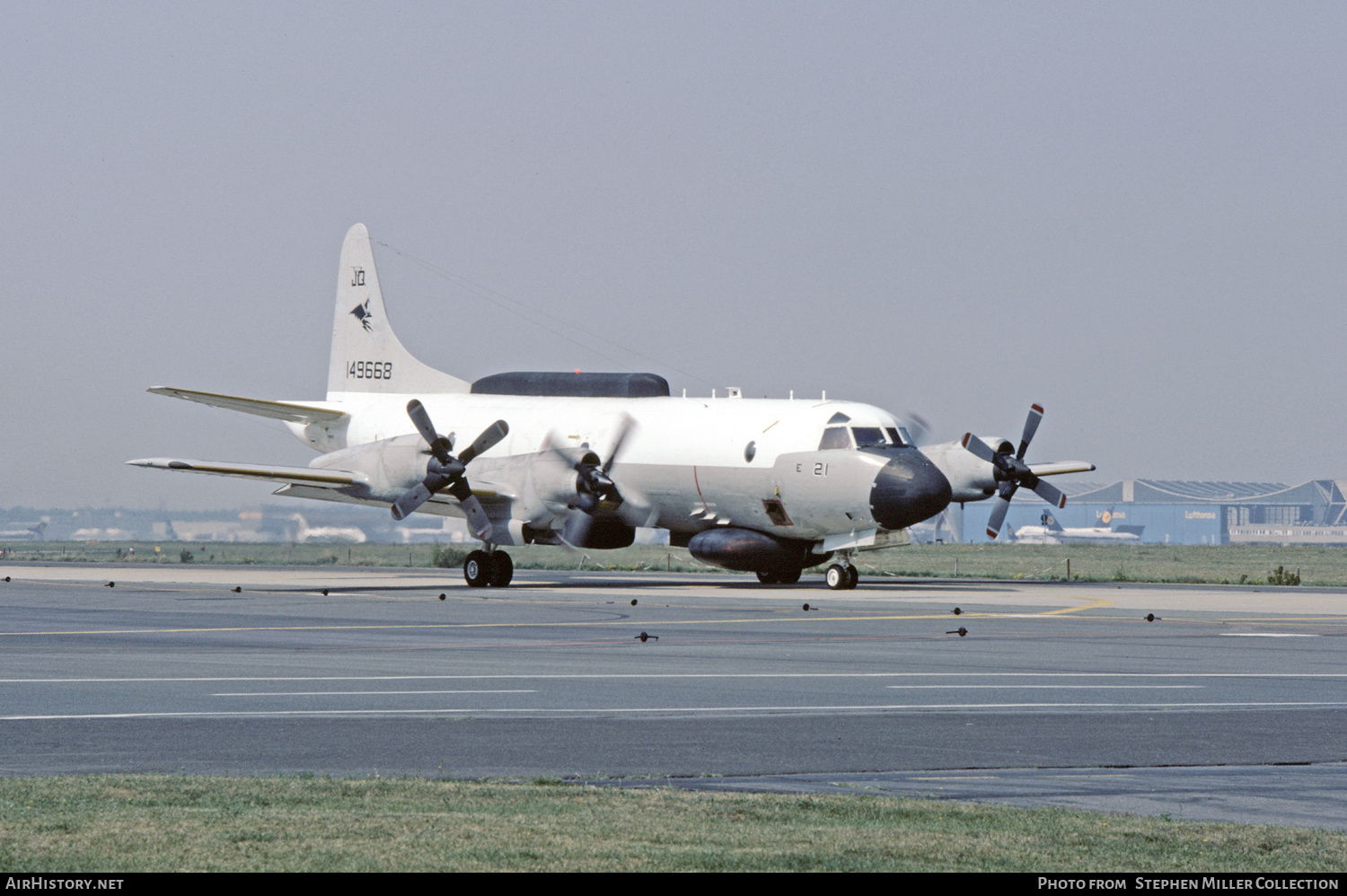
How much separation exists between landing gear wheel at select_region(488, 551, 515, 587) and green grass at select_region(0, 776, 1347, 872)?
121ft

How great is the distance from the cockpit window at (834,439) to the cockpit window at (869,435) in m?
0.26

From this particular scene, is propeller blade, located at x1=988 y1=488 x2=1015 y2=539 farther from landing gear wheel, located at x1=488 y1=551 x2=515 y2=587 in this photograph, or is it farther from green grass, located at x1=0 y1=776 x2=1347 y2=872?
green grass, located at x1=0 y1=776 x2=1347 y2=872

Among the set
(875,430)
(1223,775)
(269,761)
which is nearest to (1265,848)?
(1223,775)

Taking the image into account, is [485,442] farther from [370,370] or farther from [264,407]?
[370,370]

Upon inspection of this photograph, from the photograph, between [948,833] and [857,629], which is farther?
[857,629]

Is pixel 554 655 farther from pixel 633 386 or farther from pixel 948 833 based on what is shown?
pixel 633 386

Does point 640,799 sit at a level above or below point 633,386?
below

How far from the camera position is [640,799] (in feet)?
33.8

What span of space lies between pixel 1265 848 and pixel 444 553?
63.8m

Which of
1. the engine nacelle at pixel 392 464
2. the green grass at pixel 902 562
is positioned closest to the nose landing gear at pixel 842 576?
the engine nacelle at pixel 392 464

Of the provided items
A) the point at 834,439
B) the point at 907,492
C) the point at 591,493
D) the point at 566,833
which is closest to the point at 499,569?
the point at 591,493

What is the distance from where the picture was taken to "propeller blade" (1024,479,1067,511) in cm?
4481

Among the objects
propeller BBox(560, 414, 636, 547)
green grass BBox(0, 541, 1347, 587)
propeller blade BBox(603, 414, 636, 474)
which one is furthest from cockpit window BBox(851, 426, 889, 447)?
green grass BBox(0, 541, 1347, 587)
